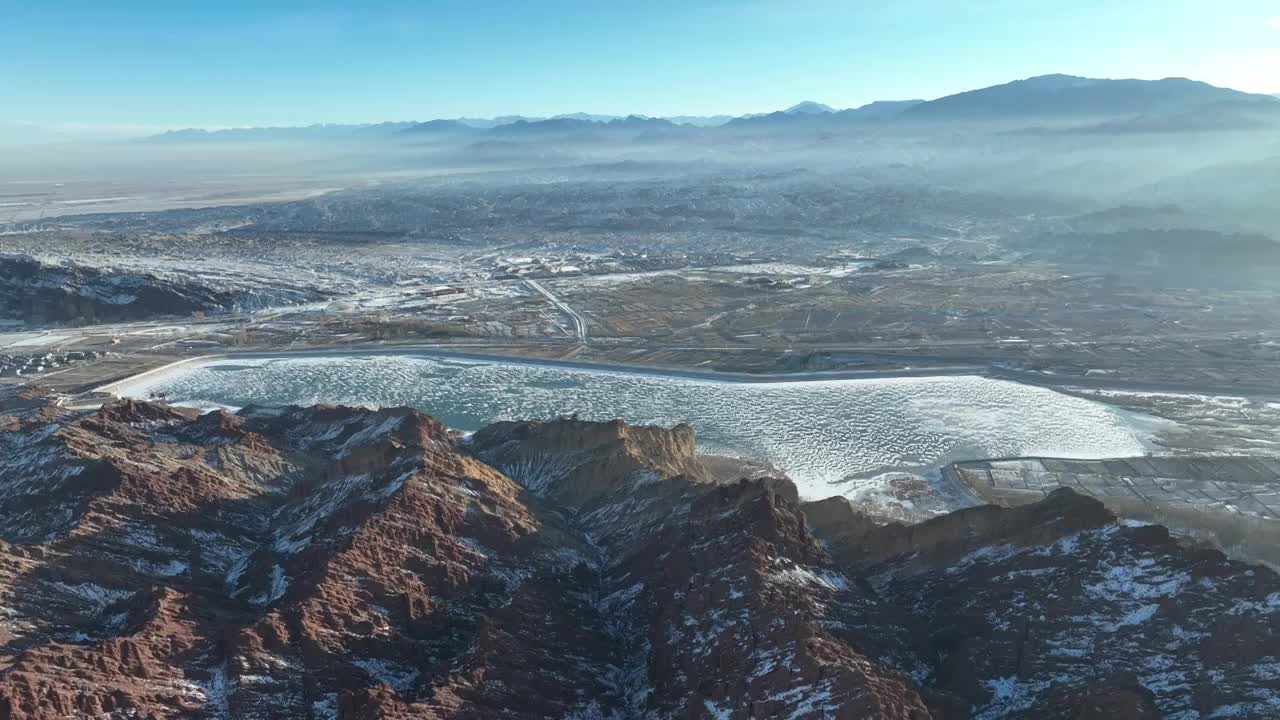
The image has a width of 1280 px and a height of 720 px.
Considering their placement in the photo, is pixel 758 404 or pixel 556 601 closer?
pixel 556 601

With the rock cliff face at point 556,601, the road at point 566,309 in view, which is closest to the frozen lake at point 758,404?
the road at point 566,309

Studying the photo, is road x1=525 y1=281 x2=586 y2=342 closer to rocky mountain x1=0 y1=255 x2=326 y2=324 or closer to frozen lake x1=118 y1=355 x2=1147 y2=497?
frozen lake x1=118 y1=355 x2=1147 y2=497

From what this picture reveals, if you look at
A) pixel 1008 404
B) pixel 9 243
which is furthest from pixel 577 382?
pixel 9 243

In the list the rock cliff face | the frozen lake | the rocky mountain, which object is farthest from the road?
the rock cliff face

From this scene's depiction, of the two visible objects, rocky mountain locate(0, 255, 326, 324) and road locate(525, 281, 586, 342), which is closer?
road locate(525, 281, 586, 342)

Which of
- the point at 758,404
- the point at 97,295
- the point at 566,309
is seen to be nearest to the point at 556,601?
the point at 758,404

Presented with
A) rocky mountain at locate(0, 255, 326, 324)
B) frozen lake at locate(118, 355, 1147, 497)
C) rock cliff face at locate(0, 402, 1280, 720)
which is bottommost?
frozen lake at locate(118, 355, 1147, 497)

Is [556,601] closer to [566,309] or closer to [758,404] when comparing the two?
[758,404]
